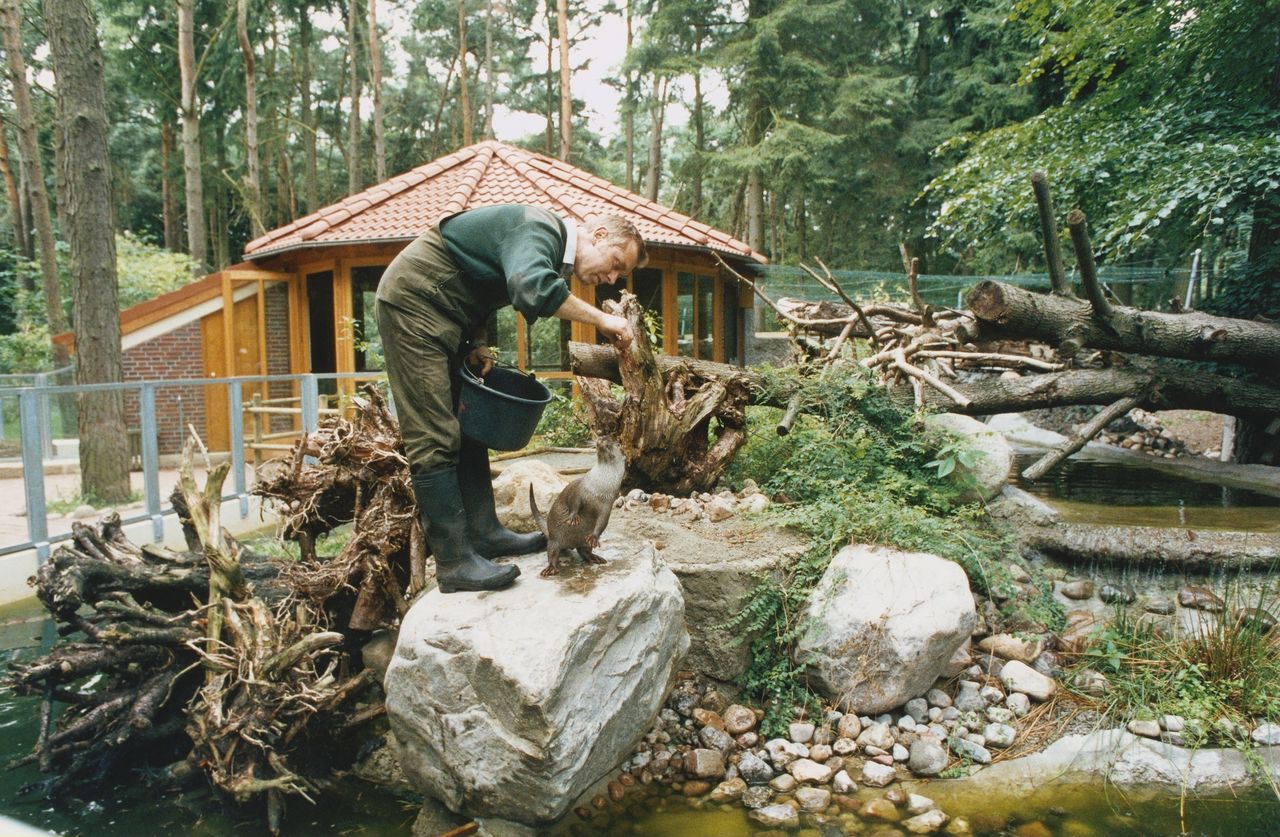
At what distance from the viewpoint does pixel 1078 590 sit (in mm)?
5176

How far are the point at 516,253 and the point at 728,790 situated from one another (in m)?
2.45

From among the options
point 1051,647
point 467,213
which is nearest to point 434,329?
point 467,213

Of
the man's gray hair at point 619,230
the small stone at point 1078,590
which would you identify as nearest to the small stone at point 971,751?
the small stone at point 1078,590

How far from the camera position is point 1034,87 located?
16672 mm

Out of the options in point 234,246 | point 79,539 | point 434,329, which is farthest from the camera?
point 234,246

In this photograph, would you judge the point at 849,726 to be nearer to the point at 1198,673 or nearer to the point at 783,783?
the point at 783,783

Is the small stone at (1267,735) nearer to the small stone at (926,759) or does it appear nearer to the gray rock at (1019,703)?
the gray rock at (1019,703)

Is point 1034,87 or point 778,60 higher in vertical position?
point 778,60

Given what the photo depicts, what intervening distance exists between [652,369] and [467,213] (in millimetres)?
2221

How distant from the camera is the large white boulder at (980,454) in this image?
18.4 feet

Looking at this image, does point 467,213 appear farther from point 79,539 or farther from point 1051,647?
point 1051,647

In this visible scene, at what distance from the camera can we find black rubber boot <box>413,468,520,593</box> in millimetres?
3309

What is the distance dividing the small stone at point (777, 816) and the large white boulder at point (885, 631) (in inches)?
30.2

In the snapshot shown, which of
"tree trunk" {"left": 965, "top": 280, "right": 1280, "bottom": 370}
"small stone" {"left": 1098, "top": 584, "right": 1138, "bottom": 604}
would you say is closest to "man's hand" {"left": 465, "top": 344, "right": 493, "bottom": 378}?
"tree trunk" {"left": 965, "top": 280, "right": 1280, "bottom": 370}
